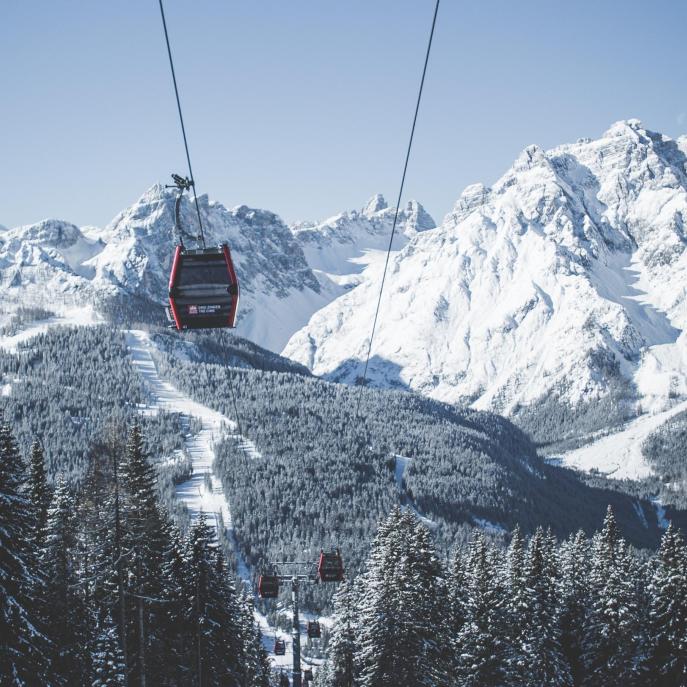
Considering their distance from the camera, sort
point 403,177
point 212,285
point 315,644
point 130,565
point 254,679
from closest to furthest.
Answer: point 403,177
point 212,285
point 130,565
point 254,679
point 315,644

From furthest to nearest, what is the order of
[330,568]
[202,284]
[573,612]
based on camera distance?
[573,612]
[330,568]
[202,284]

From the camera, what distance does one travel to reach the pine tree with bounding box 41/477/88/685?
3488cm

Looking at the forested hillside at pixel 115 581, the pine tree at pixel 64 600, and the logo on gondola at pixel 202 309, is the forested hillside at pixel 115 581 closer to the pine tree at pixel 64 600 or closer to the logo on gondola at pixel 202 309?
the pine tree at pixel 64 600

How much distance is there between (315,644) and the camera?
148000mm

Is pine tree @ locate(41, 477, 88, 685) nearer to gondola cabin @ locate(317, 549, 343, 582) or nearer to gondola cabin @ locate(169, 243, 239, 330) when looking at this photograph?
gondola cabin @ locate(169, 243, 239, 330)

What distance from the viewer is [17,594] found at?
2803 centimetres

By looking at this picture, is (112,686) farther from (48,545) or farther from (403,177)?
(403,177)

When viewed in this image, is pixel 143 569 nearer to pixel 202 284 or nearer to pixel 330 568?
pixel 330 568

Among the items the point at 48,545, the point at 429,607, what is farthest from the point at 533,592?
the point at 48,545

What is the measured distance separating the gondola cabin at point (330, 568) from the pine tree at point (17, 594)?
23.7 meters

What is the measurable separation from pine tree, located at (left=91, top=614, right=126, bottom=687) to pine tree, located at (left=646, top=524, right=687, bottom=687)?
3062 cm

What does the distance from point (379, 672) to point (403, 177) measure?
31.4 m

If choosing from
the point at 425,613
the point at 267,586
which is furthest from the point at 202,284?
A: the point at 267,586

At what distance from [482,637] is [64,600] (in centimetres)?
2647
